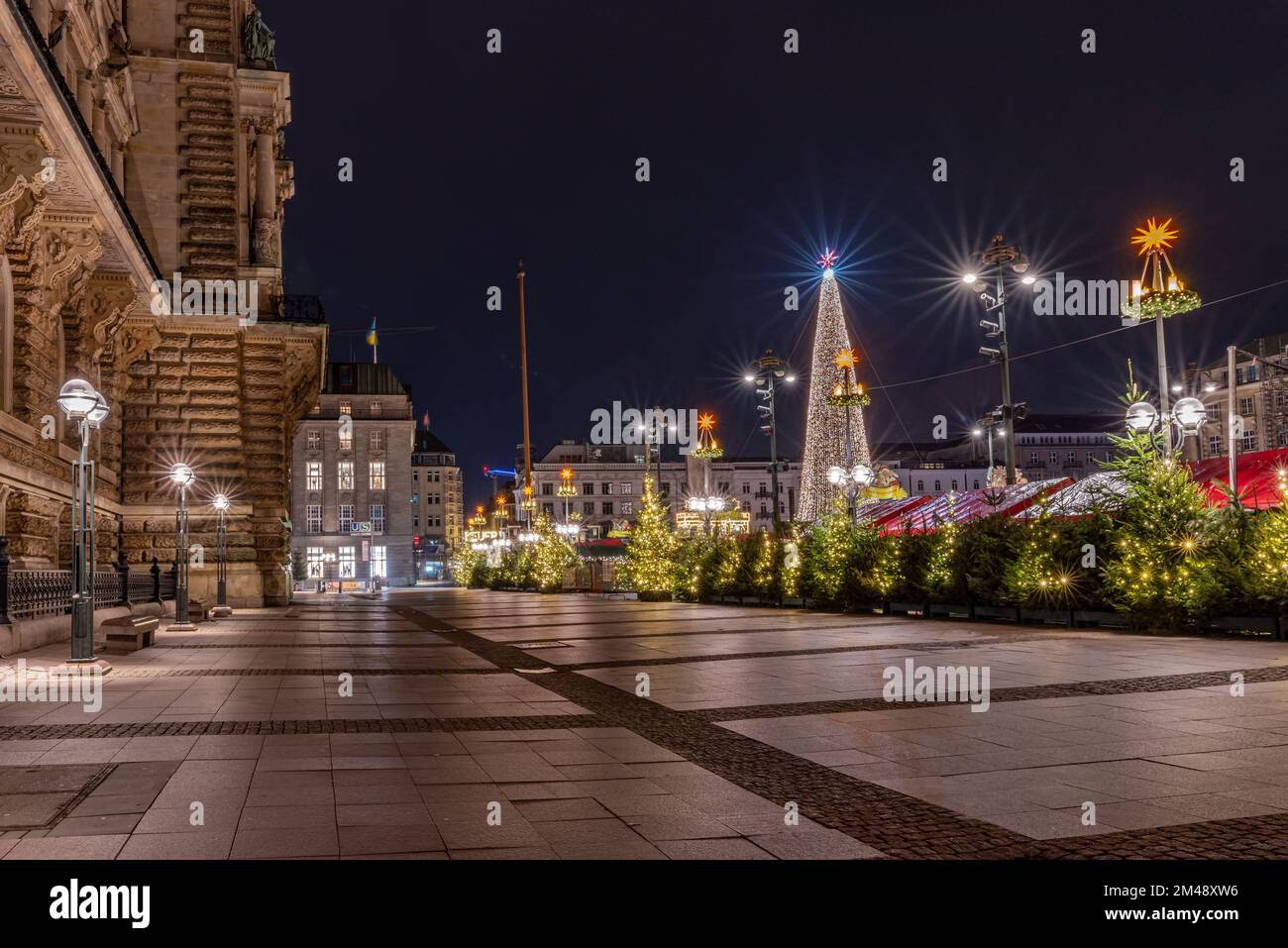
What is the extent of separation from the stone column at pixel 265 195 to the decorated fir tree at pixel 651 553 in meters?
15.8

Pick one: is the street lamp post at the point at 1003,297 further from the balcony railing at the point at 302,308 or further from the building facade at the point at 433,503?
the building facade at the point at 433,503

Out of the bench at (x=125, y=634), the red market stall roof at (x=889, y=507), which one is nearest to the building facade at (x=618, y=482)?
the red market stall roof at (x=889, y=507)

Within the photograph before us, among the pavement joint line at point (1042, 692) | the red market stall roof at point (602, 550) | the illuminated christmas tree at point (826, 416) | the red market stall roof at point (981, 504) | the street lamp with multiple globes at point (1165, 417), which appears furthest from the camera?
the red market stall roof at point (602, 550)

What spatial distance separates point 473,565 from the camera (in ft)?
278

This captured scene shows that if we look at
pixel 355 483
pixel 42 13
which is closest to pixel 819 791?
pixel 42 13

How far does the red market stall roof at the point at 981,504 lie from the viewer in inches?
1054

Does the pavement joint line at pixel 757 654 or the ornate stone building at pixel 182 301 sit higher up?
the ornate stone building at pixel 182 301

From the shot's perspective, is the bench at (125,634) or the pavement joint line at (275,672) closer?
the pavement joint line at (275,672)

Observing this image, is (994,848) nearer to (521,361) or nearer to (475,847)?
(475,847)

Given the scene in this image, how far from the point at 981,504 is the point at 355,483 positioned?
8050 centimetres

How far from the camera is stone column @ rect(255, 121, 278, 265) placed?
3275 centimetres

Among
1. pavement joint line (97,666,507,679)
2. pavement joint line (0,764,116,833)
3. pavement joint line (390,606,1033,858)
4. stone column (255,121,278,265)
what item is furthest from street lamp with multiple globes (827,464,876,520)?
pavement joint line (0,764,116,833)

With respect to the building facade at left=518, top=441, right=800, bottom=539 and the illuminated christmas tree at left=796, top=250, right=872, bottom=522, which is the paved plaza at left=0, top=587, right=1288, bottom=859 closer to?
the illuminated christmas tree at left=796, top=250, right=872, bottom=522
